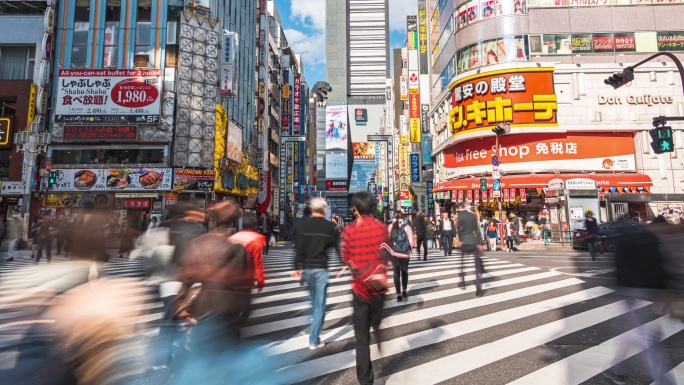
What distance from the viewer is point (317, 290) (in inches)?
188

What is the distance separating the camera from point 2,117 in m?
27.5

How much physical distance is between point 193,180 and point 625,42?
107ft

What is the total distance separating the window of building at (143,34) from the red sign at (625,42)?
1347 inches

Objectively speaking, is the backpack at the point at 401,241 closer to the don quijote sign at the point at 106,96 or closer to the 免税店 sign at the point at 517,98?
the 免税店 sign at the point at 517,98

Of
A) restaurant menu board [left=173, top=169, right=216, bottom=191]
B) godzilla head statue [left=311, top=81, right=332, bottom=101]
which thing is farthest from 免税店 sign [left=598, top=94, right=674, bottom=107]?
godzilla head statue [left=311, top=81, right=332, bottom=101]

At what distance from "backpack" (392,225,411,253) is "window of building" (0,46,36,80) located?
3477 centimetres

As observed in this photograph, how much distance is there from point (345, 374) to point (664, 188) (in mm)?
29611

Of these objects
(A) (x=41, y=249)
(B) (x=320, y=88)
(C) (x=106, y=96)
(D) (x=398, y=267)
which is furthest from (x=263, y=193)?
(B) (x=320, y=88)

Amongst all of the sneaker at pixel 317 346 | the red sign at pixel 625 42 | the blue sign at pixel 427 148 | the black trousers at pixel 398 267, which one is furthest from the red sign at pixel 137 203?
the red sign at pixel 625 42

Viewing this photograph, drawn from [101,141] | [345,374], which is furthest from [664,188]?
[101,141]

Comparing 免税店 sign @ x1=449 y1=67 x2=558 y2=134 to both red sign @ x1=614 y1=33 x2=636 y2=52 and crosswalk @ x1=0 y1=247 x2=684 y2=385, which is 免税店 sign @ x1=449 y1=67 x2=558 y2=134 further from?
crosswalk @ x1=0 y1=247 x2=684 y2=385

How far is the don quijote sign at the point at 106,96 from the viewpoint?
27.7m

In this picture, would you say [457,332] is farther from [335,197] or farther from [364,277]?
[335,197]

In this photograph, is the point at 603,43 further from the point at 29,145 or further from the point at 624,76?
the point at 29,145
